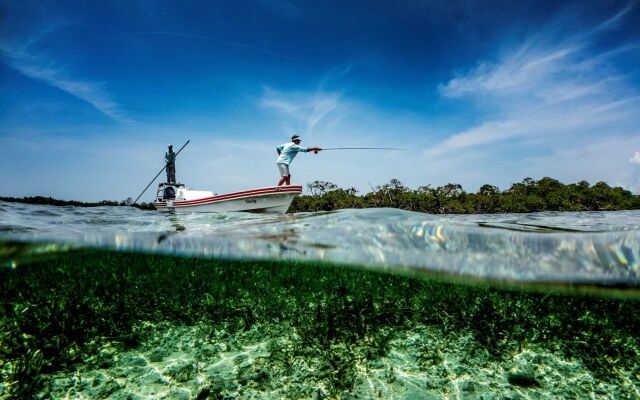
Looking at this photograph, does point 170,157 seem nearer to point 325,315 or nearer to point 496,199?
point 325,315

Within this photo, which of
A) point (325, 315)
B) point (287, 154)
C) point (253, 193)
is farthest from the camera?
point (287, 154)

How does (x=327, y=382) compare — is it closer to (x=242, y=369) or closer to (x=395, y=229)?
(x=242, y=369)

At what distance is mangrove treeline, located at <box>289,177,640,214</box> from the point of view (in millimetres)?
30844

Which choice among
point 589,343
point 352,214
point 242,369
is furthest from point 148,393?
point 589,343

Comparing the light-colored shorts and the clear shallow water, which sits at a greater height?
the light-colored shorts

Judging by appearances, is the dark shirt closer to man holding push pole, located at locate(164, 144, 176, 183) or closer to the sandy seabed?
man holding push pole, located at locate(164, 144, 176, 183)

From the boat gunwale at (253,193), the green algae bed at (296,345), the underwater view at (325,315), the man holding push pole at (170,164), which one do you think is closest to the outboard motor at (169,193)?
the man holding push pole at (170,164)

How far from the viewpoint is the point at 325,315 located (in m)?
7.60

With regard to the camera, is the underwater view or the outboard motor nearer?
the underwater view

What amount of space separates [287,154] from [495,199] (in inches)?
1115

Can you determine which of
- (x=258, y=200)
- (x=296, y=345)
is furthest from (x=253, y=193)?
(x=296, y=345)

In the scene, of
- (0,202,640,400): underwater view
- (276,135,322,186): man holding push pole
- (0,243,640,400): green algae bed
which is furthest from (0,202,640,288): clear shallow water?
(276,135,322,186): man holding push pole

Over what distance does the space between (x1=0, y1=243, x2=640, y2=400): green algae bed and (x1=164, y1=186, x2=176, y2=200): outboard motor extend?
12617 millimetres

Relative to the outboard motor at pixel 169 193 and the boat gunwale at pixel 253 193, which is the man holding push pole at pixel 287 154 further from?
the outboard motor at pixel 169 193
